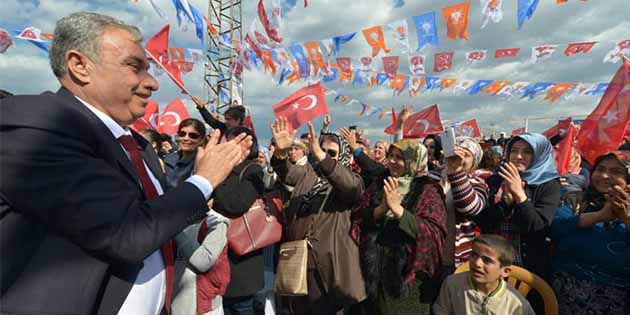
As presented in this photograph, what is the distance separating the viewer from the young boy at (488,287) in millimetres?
2324

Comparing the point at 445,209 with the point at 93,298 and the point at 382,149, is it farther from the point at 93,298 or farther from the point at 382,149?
the point at 382,149

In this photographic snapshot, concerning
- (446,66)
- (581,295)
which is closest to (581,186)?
(581,295)

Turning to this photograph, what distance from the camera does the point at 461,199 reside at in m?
2.60

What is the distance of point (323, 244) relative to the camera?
2824 mm

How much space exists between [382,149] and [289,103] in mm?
2565

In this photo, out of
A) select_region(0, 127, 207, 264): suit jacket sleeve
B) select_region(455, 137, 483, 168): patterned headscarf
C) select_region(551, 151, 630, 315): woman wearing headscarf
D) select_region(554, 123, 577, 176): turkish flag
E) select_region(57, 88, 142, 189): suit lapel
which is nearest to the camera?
select_region(0, 127, 207, 264): suit jacket sleeve

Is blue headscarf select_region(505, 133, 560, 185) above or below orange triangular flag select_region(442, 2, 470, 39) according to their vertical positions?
below

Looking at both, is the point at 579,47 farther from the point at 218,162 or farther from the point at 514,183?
the point at 218,162

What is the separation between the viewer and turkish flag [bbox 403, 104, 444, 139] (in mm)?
5852

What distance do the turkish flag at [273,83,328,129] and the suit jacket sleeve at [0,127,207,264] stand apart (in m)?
2.09

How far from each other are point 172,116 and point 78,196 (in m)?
5.42

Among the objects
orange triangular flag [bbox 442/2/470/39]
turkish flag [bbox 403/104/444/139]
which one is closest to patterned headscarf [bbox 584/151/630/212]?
turkish flag [bbox 403/104/444/139]

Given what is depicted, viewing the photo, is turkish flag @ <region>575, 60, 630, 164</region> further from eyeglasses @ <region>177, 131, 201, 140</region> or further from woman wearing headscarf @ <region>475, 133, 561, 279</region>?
eyeglasses @ <region>177, 131, 201, 140</region>

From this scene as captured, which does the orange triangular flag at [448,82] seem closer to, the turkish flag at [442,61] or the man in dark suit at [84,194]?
the turkish flag at [442,61]
